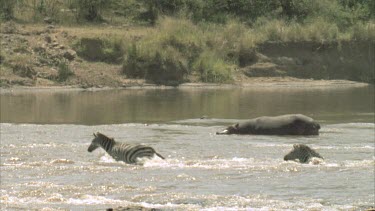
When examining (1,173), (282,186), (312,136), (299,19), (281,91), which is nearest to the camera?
(282,186)

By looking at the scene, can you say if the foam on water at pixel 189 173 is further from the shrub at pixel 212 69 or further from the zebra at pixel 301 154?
the shrub at pixel 212 69

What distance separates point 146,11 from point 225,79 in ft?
24.1

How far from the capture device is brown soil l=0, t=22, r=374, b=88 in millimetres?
33344

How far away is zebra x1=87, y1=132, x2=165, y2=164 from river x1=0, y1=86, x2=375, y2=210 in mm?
167

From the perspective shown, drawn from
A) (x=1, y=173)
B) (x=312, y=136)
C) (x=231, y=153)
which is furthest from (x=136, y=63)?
(x=1, y=173)

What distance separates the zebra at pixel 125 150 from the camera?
1642cm

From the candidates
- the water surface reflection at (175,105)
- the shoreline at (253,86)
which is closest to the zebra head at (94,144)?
the water surface reflection at (175,105)

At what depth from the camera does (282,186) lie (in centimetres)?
1452

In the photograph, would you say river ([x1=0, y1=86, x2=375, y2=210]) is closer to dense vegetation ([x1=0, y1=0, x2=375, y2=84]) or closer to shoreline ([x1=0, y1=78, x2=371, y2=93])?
shoreline ([x1=0, y1=78, x2=371, y2=93])

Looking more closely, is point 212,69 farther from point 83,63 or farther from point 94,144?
point 94,144

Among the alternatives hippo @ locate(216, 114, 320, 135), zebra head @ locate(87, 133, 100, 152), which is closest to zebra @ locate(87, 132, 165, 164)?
zebra head @ locate(87, 133, 100, 152)

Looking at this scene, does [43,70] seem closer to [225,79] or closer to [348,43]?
[225,79]

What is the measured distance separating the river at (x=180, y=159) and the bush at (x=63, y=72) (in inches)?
169

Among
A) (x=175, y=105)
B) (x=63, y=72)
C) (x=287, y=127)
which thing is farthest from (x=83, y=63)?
(x=287, y=127)
